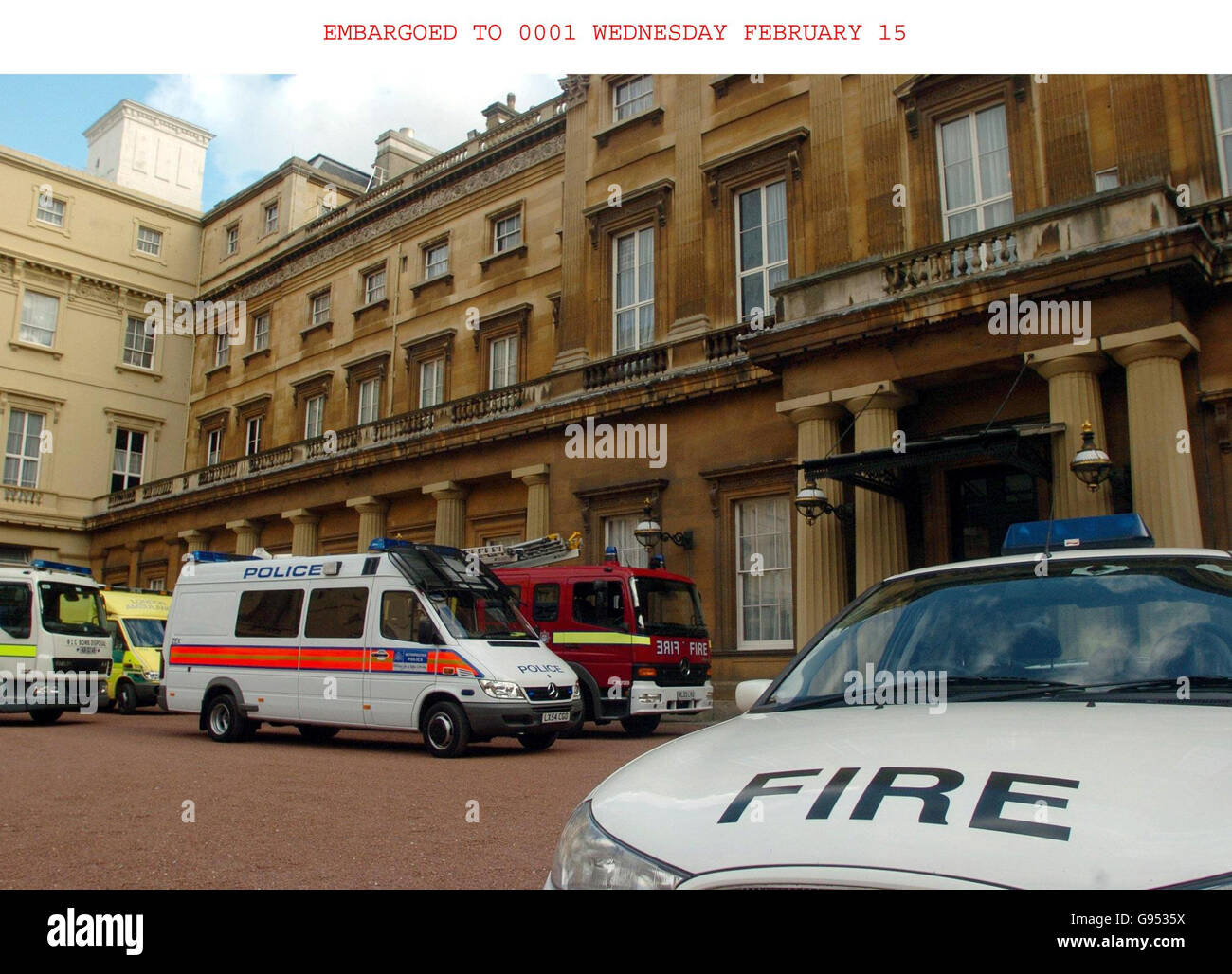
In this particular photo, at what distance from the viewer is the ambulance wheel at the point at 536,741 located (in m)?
12.8

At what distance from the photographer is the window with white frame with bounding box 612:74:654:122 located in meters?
23.2

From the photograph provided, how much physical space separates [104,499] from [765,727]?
136 ft

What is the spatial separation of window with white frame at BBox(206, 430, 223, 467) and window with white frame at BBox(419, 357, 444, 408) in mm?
12990

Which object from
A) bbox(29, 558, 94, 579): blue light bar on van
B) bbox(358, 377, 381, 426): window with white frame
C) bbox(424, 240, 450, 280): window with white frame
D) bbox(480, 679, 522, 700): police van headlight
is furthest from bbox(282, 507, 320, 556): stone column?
bbox(480, 679, 522, 700): police van headlight

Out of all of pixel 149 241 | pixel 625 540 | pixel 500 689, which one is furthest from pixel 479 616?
pixel 149 241

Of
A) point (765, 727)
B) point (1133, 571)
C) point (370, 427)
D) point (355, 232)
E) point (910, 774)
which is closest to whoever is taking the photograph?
point (910, 774)

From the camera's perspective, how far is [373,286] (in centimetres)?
3219

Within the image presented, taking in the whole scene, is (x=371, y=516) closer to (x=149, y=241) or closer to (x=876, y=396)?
(x=876, y=396)

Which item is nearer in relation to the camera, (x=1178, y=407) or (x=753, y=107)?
(x=1178, y=407)

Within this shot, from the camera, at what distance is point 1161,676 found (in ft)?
9.78

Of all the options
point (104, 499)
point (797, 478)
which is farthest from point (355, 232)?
point (797, 478)

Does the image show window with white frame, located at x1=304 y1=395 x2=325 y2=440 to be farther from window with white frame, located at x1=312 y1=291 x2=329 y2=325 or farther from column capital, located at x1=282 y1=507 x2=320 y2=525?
column capital, located at x1=282 y1=507 x2=320 y2=525
